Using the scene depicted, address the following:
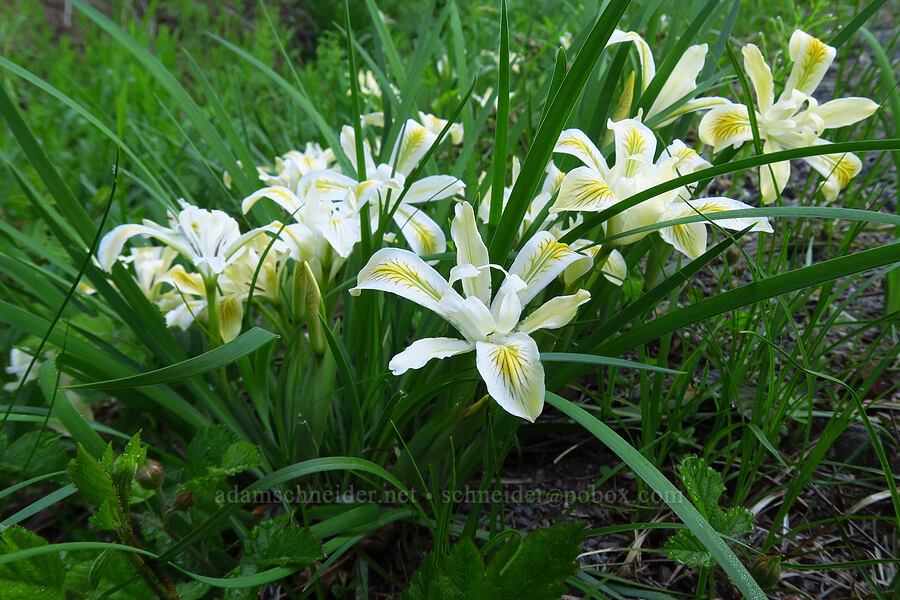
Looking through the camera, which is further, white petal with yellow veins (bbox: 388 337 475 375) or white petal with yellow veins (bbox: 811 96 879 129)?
white petal with yellow veins (bbox: 811 96 879 129)

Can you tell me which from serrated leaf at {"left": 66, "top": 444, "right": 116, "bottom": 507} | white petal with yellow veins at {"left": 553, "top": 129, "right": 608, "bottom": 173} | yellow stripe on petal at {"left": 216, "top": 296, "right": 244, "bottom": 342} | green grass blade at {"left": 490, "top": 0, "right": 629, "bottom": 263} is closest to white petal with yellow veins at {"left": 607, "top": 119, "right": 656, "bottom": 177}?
white petal with yellow veins at {"left": 553, "top": 129, "right": 608, "bottom": 173}

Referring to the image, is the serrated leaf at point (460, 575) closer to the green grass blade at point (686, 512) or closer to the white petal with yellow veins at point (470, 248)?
the green grass blade at point (686, 512)

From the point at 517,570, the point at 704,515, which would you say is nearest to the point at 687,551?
the point at 704,515

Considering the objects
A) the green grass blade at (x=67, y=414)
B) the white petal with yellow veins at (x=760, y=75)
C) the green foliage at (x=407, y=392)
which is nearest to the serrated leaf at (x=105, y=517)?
the green foliage at (x=407, y=392)

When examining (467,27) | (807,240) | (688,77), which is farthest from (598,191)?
(467,27)

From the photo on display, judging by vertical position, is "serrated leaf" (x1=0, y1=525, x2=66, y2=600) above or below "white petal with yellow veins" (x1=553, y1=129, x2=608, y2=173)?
below

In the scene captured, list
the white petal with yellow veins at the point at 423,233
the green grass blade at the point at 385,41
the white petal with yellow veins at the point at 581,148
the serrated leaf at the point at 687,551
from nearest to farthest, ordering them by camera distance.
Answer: the serrated leaf at the point at 687,551 < the white petal with yellow veins at the point at 581,148 < the white petal with yellow veins at the point at 423,233 < the green grass blade at the point at 385,41

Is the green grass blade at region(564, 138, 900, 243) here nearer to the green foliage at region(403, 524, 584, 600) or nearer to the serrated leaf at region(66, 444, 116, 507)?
the green foliage at region(403, 524, 584, 600)
